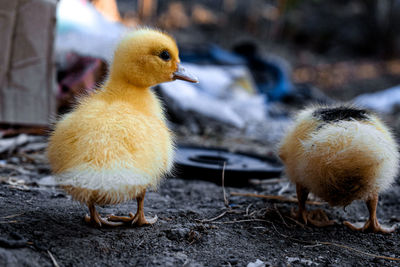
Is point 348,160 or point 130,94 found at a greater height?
point 130,94

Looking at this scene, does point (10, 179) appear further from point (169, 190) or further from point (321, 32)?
point (321, 32)

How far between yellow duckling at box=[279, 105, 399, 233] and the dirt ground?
0.84 feet

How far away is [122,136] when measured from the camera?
188 centimetres

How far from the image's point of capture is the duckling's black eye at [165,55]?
224cm

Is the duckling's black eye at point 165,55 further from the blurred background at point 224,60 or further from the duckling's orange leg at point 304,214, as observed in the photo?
the duckling's orange leg at point 304,214

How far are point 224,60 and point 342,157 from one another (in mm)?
6244

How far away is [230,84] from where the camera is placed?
6.97 metres

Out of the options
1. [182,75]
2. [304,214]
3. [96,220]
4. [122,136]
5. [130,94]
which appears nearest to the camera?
[122,136]

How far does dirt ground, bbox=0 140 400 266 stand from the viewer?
177 centimetres

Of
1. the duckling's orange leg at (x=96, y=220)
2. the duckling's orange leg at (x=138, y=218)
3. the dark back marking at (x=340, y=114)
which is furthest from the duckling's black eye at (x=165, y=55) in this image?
the dark back marking at (x=340, y=114)

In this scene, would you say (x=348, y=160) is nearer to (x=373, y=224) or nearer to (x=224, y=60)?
(x=373, y=224)

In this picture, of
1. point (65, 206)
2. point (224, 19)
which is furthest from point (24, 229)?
point (224, 19)

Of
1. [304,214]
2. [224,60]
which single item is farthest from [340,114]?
[224,60]

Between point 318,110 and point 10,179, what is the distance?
2.21 metres
